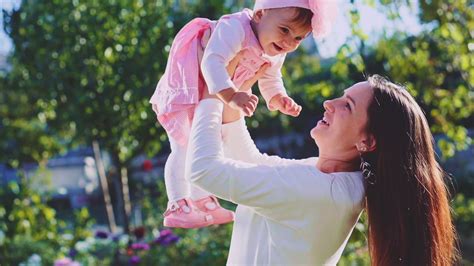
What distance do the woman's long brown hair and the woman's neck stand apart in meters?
0.04

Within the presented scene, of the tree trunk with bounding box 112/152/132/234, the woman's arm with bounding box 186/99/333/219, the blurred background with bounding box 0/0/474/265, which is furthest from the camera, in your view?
the tree trunk with bounding box 112/152/132/234

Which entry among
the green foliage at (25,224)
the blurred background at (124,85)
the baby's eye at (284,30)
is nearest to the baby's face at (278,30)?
the baby's eye at (284,30)

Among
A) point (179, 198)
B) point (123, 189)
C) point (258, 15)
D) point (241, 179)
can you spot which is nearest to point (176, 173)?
point (179, 198)

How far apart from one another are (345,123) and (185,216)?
387mm

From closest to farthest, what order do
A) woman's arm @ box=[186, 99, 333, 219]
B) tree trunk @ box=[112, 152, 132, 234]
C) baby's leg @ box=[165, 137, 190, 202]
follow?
woman's arm @ box=[186, 99, 333, 219]
baby's leg @ box=[165, 137, 190, 202]
tree trunk @ box=[112, 152, 132, 234]

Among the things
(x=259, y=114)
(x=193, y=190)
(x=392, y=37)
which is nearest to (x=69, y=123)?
(x=259, y=114)

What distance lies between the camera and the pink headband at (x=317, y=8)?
55.5 inches

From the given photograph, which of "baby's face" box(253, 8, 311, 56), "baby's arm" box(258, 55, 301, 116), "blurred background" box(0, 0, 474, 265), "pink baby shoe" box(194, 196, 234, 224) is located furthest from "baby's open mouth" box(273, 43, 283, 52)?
"blurred background" box(0, 0, 474, 265)

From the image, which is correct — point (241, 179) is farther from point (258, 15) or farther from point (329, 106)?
point (258, 15)

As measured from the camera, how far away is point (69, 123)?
18.8ft

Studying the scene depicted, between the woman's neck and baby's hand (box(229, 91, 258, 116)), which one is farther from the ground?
baby's hand (box(229, 91, 258, 116))

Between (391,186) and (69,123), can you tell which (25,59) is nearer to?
(69,123)

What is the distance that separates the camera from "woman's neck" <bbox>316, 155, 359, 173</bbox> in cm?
145

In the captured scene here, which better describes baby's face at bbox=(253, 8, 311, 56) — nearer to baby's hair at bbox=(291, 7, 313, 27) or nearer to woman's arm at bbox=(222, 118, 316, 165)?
baby's hair at bbox=(291, 7, 313, 27)
